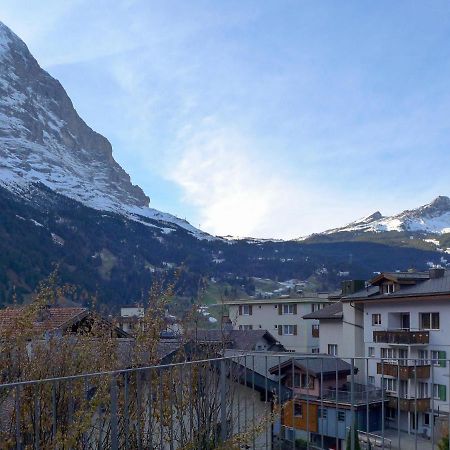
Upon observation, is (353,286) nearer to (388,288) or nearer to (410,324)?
(388,288)

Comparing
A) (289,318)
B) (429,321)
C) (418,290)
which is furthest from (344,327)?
(289,318)

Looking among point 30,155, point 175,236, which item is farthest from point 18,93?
point 175,236

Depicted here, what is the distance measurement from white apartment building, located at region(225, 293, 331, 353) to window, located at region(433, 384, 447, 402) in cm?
3377

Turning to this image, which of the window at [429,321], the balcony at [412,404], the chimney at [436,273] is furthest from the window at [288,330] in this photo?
the balcony at [412,404]

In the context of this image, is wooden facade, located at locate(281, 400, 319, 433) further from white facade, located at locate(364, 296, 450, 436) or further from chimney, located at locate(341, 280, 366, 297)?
chimney, located at locate(341, 280, 366, 297)

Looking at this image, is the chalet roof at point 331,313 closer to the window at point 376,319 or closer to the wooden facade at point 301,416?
the window at point 376,319

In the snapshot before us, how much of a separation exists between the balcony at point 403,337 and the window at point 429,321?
38 centimetres

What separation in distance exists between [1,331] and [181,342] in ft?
4.88

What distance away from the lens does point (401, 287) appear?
2512cm

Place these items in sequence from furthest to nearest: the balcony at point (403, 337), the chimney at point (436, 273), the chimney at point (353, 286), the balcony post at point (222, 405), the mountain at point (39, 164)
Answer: the mountain at point (39, 164)
the chimney at point (353, 286)
the chimney at point (436, 273)
the balcony at point (403, 337)
the balcony post at point (222, 405)

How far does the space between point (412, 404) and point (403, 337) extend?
64.7 feet

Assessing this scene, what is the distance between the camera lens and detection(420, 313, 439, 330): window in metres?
22.8

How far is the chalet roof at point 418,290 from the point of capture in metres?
22.7

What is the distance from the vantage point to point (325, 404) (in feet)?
15.7
